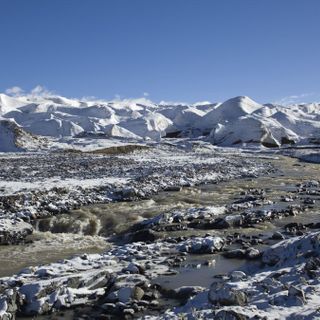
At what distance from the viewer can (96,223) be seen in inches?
793

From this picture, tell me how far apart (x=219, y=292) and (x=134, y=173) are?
86.1ft

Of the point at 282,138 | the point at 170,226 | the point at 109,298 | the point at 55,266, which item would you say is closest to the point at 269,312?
the point at 109,298

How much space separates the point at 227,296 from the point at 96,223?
458 inches

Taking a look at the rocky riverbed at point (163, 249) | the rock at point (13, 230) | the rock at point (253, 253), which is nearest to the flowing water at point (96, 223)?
the rocky riverbed at point (163, 249)

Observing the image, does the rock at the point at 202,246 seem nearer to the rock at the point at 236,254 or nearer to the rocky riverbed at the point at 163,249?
the rocky riverbed at the point at 163,249

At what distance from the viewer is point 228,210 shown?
21.8 meters

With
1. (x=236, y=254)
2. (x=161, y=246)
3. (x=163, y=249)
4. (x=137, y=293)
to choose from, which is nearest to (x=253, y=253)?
(x=236, y=254)

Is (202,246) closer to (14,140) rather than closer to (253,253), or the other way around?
(253,253)

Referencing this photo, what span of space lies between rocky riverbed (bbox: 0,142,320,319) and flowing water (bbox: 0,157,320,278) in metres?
0.06

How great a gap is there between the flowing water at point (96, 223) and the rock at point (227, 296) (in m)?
3.26

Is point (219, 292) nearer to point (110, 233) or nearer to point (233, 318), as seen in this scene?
point (233, 318)

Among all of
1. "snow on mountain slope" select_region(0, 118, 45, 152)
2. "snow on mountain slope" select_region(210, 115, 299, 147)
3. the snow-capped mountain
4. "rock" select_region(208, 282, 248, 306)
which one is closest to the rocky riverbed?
"rock" select_region(208, 282, 248, 306)

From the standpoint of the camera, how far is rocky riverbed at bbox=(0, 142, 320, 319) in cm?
962

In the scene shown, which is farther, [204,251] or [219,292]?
[204,251]
